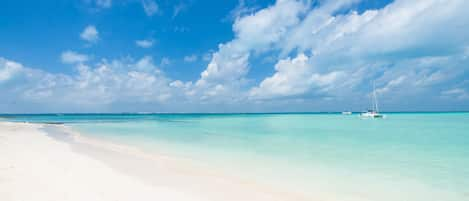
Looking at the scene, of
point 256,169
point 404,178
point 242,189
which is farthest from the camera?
point 256,169

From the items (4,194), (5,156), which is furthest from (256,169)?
(5,156)

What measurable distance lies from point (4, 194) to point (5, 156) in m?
5.41

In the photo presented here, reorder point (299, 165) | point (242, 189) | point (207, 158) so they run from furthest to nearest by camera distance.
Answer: point (207, 158), point (299, 165), point (242, 189)

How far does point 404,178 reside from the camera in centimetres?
781

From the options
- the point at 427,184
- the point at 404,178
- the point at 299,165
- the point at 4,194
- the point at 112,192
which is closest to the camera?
the point at 4,194

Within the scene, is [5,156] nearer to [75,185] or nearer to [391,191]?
[75,185]

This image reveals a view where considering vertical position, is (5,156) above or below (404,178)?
above

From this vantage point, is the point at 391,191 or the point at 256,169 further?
the point at 256,169

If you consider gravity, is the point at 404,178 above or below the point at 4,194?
below

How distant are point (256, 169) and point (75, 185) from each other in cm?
552

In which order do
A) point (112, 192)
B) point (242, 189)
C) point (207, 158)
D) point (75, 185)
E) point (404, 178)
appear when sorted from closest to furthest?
point (112, 192), point (75, 185), point (242, 189), point (404, 178), point (207, 158)

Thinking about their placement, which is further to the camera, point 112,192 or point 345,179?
point 345,179

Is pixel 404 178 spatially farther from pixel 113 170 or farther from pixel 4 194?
pixel 4 194

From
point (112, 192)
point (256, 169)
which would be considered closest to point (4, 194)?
point (112, 192)
